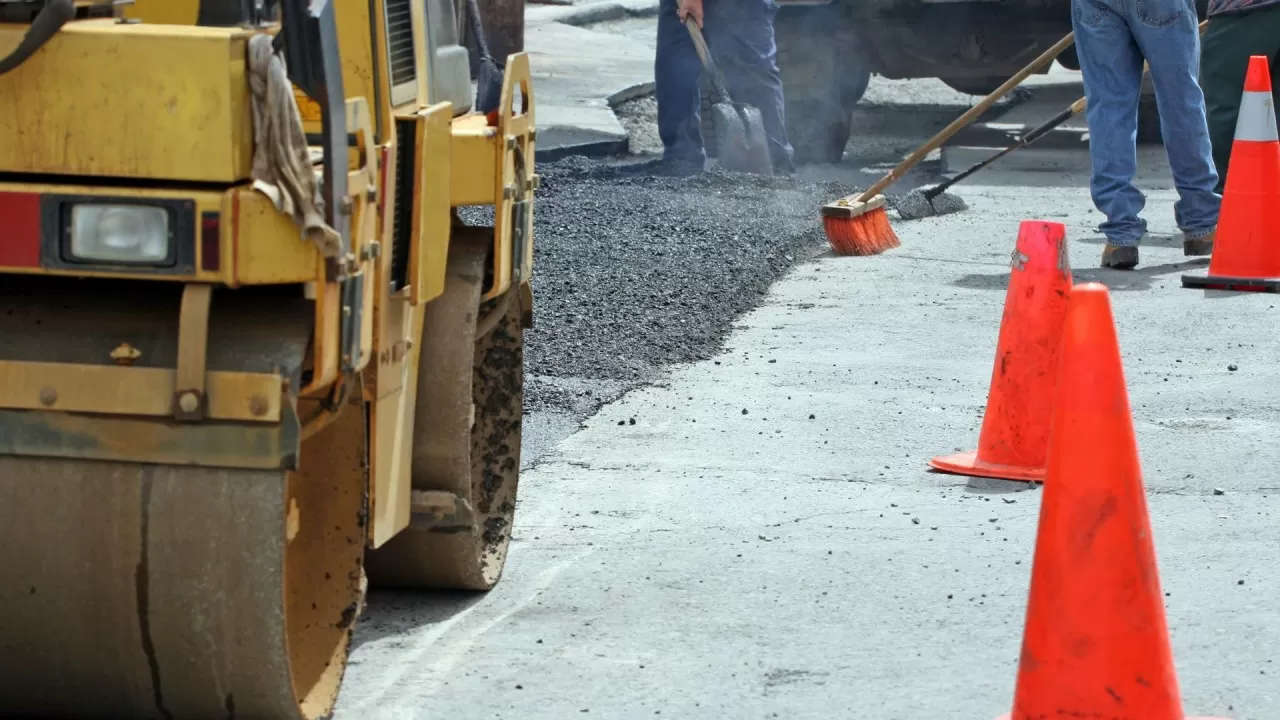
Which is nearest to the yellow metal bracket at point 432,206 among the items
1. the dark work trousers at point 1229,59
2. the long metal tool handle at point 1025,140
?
the long metal tool handle at point 1025,140

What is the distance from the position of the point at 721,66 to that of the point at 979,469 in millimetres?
6972

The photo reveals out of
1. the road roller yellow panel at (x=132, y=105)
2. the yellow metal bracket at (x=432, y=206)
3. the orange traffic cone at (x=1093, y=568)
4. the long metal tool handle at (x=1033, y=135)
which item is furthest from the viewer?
the long metal tool handle at (x=1033, y=135)

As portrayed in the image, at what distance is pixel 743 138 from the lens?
11336 millimetres

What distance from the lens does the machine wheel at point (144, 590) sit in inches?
112

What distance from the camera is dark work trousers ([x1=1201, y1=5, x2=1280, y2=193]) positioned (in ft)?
29.7

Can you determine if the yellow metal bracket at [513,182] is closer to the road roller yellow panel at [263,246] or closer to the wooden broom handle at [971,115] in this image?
the road roller yellow panel at [263,246]

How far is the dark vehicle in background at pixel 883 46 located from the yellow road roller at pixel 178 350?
9104 mm

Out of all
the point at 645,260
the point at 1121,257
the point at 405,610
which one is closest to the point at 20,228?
the point at 405,610

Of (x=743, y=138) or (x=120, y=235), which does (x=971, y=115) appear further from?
(x=120, y=235)

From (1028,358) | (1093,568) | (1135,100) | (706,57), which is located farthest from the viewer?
(706,57)

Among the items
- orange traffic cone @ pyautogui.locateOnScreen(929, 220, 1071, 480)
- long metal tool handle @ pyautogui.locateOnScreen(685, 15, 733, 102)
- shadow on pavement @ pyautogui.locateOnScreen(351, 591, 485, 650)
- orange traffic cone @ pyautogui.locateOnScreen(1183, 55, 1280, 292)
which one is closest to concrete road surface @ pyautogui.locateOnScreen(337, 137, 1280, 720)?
shadow on pavement @ pyautogui.locateOnScreen(351, 591, 485, 650)

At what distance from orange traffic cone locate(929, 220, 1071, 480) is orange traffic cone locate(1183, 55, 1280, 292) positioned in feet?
9.81

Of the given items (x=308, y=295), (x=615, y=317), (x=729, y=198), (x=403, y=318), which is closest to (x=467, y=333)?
(x=403, y=318)

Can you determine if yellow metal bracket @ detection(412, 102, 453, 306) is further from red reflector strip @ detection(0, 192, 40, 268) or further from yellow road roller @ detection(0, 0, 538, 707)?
red reflector strip @ detection(0, 192, 40, 268)
